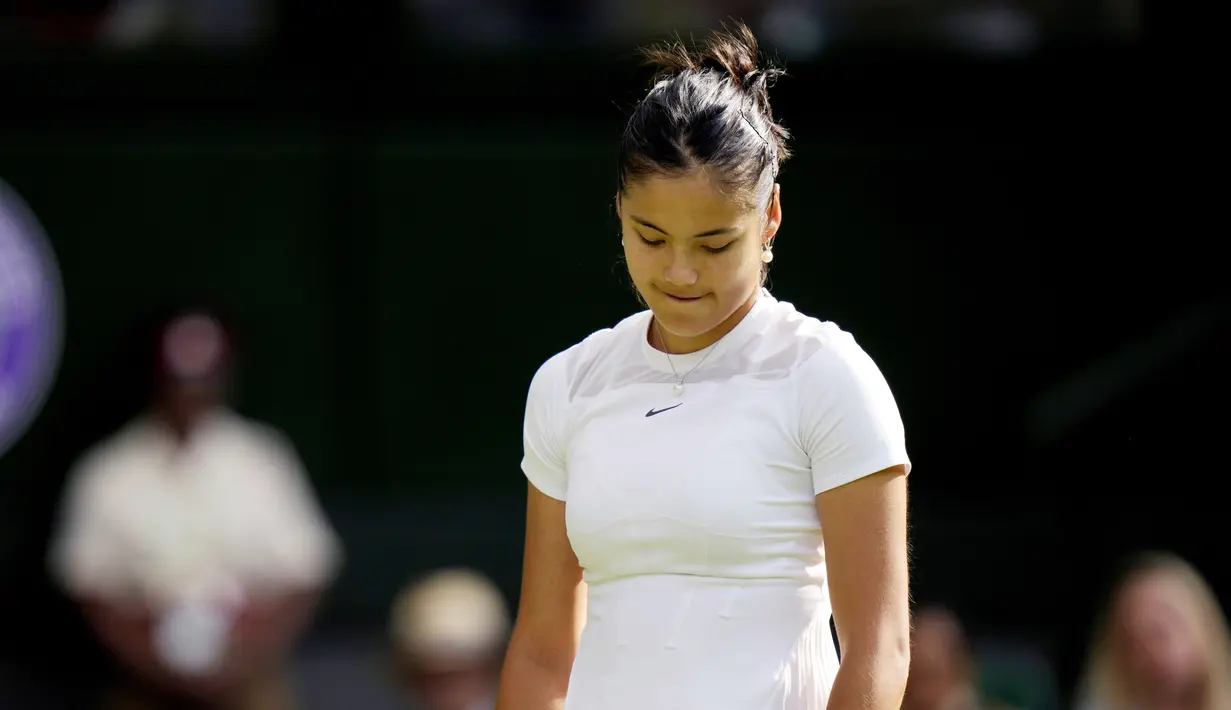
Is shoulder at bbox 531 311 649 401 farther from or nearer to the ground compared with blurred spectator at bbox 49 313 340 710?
farther from the ground

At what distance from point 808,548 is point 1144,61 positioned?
166 inches

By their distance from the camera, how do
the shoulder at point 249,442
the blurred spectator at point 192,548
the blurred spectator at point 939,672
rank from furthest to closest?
the shoulder at point 249,442 → the blurred spectator at point 192,548 → the blurred spectator at point 939,672

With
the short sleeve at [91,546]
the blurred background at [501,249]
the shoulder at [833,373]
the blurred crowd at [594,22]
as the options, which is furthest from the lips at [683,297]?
the blurred crowd at [594,22]

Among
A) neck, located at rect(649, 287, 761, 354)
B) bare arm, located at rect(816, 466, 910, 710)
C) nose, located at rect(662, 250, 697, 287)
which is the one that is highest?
nose, located at rect(662, 250, 697, 287)

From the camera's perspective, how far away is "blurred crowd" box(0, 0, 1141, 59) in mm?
5602

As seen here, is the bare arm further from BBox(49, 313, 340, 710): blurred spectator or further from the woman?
BBox(49, 313, 340, 710): blurred spectator

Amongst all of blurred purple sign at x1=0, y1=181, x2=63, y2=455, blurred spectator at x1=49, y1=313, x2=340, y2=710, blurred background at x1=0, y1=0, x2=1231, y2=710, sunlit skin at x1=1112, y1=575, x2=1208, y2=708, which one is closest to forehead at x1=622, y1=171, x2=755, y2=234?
sunlit skin at x1=1112, y1=575, x2=1208, y2=708

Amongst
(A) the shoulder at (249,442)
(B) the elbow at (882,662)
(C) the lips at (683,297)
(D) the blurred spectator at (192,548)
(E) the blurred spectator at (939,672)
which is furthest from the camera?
(A) the shoulder at (249,442)

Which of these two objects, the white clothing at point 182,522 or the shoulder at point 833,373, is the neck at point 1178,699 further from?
the shoulder at point 833,373

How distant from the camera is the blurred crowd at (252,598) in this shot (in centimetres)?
446

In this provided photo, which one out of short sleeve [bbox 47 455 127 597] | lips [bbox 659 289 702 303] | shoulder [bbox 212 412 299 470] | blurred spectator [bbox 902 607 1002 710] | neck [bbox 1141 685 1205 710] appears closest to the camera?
lips [bbox 659 289 702 303]

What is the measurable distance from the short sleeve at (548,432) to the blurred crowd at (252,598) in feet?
8.27

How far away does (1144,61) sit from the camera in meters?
5.70

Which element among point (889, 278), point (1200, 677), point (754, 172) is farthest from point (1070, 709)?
Answer: point (754, 172)
